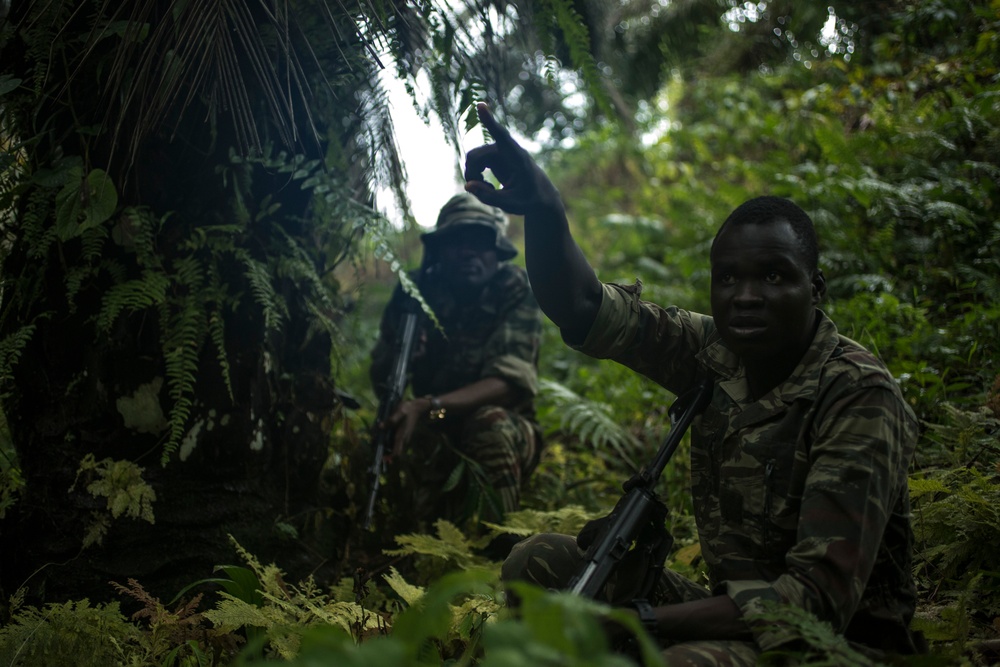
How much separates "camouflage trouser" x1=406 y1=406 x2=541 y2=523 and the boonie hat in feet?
3.29

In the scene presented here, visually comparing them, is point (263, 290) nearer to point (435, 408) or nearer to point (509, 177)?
point (509, 177)

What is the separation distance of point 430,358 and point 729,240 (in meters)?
2.72

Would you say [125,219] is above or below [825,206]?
above

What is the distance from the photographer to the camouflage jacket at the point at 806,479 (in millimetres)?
1735

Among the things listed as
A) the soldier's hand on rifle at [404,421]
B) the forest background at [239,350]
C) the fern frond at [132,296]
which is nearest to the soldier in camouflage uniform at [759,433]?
the forest background at [239,350]

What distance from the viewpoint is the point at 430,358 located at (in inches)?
182

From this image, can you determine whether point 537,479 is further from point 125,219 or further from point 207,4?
Result: point 207,4

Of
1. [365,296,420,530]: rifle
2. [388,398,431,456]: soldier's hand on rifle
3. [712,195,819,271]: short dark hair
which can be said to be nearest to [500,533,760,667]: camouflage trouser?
[712,195,819,271]: short dark hair

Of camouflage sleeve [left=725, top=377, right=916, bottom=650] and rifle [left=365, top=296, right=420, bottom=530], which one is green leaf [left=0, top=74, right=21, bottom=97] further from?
camouflage sleeve [left=725, top=377, right=916, bottom=650]

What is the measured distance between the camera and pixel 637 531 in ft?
7.01

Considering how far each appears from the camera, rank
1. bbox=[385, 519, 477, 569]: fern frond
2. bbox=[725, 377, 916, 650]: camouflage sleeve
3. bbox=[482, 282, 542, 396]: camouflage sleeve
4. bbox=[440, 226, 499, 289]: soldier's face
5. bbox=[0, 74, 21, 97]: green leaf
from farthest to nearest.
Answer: bbox=[440, 226, 499, 289]: soldier's face → bbox=[482, 282, 542, 396]: camouflage sleeve → bbox=[385, 519, 477, 569]: fern frond → bbox=[0, 74, 21, 97]: green leaf → bbox=[725, 377, 916, 650]: camouflage sleeve

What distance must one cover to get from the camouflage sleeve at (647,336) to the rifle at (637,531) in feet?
0.70

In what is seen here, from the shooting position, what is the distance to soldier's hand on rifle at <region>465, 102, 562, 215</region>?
7.35 ft

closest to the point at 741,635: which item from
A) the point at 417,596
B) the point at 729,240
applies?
the point at 729,240
